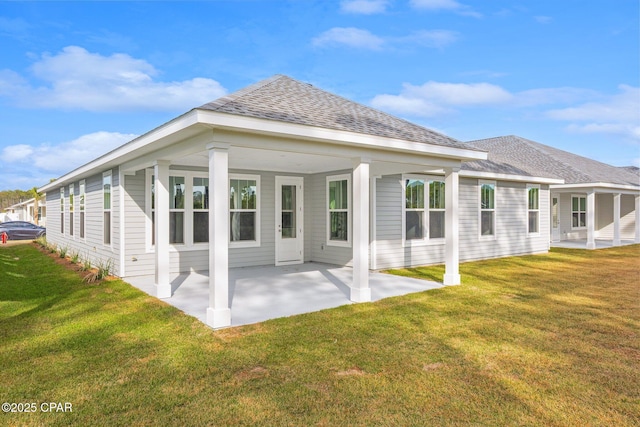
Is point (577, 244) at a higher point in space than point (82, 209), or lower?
lower


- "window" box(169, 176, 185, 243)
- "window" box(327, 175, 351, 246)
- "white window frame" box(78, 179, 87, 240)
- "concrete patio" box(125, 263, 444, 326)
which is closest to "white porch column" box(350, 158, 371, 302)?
"concrete patio" box(125, 263, 444, 326)

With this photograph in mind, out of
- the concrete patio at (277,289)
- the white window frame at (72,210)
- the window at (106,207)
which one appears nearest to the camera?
the concrete patio at (277,289)

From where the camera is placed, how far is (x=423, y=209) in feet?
34.6

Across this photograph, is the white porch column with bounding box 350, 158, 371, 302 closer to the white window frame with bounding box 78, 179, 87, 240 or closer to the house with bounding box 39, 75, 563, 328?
the house with bounding box 39, 75, 563, 328

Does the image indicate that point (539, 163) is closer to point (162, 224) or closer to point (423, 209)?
point (423, 209)

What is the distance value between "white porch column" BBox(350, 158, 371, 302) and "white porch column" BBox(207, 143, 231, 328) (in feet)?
7.34

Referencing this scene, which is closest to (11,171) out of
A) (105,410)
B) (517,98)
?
(517,98)

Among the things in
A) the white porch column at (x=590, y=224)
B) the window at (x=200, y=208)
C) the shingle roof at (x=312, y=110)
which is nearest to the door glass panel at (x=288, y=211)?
the window at (x=200, y=208)

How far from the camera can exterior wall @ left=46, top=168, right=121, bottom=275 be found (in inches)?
344

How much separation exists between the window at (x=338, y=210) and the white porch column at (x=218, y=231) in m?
5.23

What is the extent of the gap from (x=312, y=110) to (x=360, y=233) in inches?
82.7

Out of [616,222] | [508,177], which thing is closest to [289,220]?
[508,177]

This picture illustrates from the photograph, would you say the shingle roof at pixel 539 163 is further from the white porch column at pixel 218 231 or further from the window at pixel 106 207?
the window at pixel 106 207

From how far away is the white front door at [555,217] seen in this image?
1739 cm
